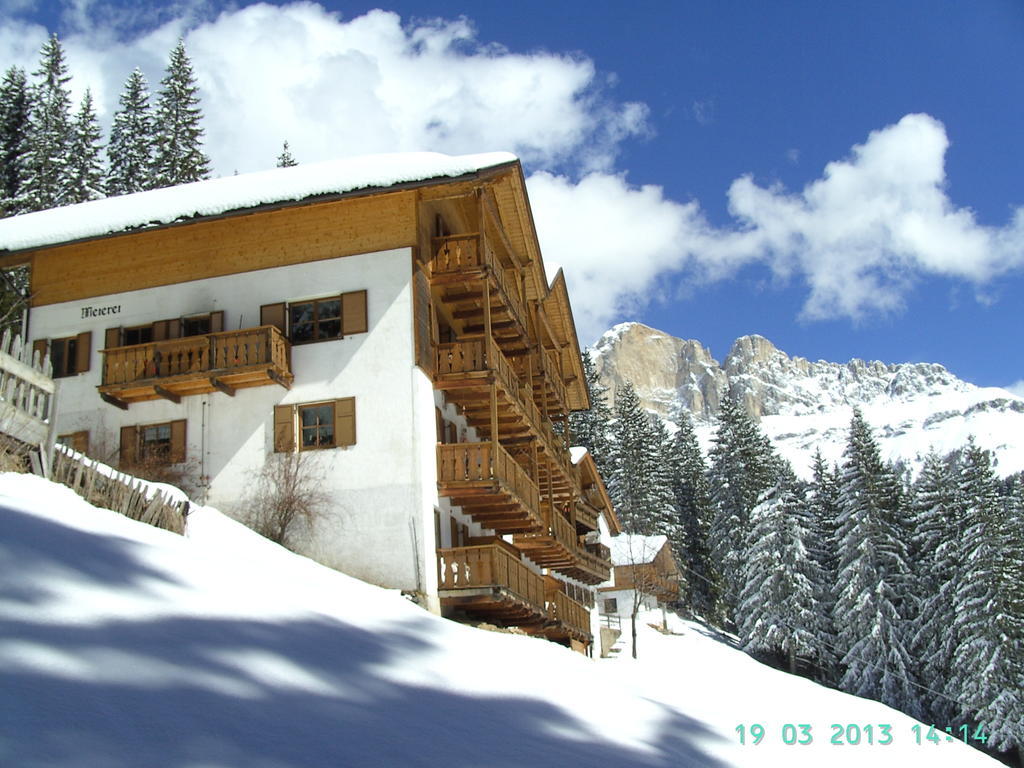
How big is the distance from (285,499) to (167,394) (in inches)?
190

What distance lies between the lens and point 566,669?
13.0m

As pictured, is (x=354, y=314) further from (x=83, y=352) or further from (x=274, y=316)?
(x=83, y=352)

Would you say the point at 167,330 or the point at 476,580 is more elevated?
the point at 167,330

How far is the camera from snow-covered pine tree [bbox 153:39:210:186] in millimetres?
55125


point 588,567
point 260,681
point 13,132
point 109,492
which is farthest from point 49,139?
point 260,681

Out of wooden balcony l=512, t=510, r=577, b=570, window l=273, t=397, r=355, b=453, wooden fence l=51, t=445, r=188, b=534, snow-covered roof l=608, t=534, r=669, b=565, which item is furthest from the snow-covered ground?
snow-covered roof l=608, t=534, r=669, b=565

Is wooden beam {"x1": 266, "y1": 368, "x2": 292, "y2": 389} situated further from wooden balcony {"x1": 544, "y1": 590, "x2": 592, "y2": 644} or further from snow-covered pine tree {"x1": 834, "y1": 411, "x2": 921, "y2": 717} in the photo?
snow-covered pine tree {"x1": 834, "y1": 411, "x2": 921, "y2": 717}

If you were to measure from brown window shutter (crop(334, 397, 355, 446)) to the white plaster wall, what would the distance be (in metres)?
0.15

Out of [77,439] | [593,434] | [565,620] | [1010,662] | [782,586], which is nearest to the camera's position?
[77,439]

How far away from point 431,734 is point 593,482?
47.5 metres

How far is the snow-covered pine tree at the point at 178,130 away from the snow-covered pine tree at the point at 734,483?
42.5 m

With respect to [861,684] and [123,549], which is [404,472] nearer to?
[123,549]

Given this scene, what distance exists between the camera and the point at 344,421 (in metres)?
26.9

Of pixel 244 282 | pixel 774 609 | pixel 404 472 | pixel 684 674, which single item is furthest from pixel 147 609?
pixel 774 609
